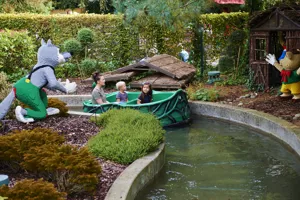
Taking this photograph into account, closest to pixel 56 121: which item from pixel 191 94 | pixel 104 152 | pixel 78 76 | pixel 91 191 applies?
pixel 104 152

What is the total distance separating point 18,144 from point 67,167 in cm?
124

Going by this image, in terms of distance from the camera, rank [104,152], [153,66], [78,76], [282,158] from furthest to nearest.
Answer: [78,76], [153,66], [282,158], [104,152]

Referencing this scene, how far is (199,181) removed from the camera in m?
7.88

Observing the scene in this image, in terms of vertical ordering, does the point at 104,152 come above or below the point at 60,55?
below

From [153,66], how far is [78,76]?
3.89 metres

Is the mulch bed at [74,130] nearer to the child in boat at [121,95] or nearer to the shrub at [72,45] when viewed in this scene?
the child in boat at [121,95]

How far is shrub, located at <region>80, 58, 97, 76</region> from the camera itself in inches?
675

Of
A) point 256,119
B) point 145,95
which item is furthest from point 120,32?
point 256,119

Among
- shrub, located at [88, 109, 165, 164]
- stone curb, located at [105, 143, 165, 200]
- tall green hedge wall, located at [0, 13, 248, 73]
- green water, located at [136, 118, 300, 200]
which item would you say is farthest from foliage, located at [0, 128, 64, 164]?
tall green hedge wall, located at [0, 13, 248, 73]

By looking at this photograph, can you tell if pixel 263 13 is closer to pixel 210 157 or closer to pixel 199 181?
pixel 210 157

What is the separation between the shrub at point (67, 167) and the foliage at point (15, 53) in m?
10.6

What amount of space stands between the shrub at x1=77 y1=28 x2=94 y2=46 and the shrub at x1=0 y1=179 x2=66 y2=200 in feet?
41.4

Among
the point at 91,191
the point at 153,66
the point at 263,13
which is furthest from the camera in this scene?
the point at 153,66

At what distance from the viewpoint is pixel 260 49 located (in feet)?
46.4
